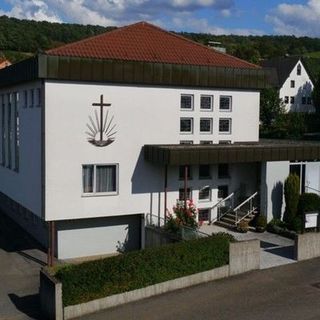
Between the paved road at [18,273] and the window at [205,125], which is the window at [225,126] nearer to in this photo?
the window at [205,125]

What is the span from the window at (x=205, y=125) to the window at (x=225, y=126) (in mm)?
592

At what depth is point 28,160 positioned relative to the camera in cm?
2530

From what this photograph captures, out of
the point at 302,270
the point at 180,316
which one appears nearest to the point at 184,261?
the point at 180,316

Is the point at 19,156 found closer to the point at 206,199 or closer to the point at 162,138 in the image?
the point at 162,138

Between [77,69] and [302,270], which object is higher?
[77,69]

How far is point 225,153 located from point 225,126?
3491 mm

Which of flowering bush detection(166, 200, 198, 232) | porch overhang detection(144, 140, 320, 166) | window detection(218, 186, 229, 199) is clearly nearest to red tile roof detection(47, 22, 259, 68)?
porch overhang detection(144, 140, 320, 166)

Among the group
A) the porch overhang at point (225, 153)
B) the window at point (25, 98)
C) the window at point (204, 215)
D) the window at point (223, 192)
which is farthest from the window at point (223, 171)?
the window at point (25, 98)

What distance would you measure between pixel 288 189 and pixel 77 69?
33.7 feet

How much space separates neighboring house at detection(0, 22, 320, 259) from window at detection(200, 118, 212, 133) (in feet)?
0.23

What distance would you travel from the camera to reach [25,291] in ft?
68.8

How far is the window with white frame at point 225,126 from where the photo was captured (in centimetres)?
2675

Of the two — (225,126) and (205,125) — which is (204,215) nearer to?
(205,125)

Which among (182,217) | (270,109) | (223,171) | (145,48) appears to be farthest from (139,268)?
(270,109)
